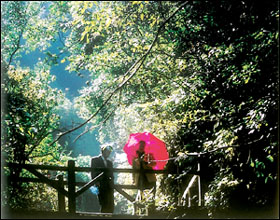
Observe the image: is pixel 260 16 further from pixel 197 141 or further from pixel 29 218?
pixel 29 218

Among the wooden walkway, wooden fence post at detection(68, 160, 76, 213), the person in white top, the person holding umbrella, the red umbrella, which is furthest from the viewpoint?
the red umbrella

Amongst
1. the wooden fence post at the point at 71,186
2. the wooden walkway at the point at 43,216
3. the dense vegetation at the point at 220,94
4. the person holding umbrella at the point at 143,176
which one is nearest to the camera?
the wooden walkway at the point at 43,216

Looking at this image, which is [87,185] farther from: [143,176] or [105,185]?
[143,176]

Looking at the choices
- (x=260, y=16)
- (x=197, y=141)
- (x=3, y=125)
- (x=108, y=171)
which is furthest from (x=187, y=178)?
(x=3, y=125)

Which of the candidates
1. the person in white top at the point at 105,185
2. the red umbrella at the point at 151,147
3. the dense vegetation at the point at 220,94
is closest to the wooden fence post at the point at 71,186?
the person in white top at the point at 105,185

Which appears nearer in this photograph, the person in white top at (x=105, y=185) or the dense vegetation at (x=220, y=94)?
the dense vegetation at (x=220, y=94)

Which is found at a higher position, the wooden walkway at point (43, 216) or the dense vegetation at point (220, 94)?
the dense vegetation at point (220, 94)

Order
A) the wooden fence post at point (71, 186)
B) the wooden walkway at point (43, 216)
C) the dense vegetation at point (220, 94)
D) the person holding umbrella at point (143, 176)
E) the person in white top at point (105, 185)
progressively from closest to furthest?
the wooden walkway at point (43, 216)
the dense vegetation at point (220, 94)
the wooden fence post at point (71, 186)
the person in white top at point (105, 185)
the person holding umbrella at point (143, 176)

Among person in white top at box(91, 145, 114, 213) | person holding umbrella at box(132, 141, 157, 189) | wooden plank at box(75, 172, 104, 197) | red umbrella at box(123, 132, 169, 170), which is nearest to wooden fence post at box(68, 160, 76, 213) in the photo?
wooden plank at box(75, 172, 104, 197)

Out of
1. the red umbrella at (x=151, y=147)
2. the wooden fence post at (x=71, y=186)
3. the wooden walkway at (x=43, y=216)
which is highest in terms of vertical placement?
the red umbrella at (x=151, y=147)

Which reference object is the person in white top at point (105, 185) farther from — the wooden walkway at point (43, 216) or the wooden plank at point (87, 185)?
the wooden walkway at point (43, 216)

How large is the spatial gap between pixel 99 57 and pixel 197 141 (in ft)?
10.5

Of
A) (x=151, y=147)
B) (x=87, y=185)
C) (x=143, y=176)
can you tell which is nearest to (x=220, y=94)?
(x=151, y=147)

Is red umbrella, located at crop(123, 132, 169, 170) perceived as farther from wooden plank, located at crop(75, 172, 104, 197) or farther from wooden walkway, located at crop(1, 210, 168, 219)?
wooden walkway, located at crop(1, 210, 168, 219)
